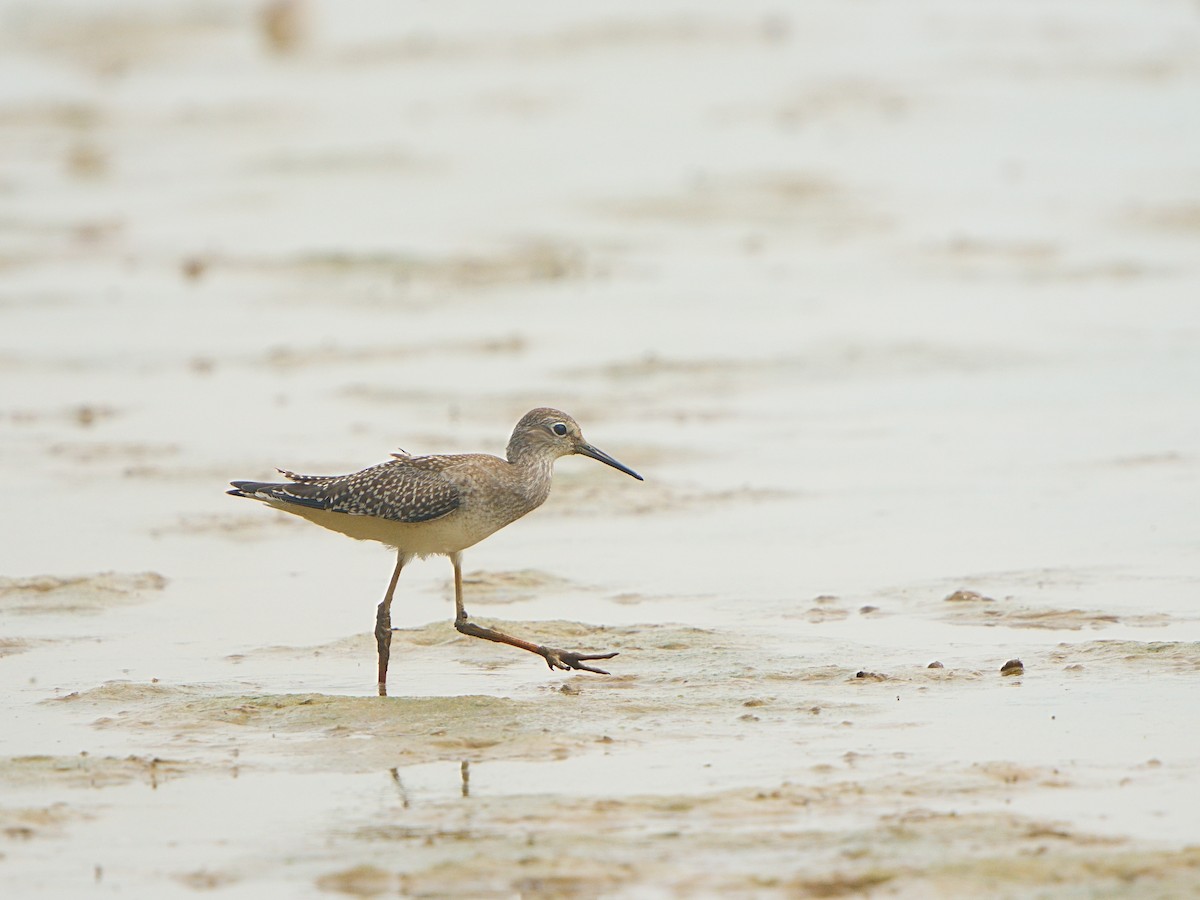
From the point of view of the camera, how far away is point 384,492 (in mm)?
9633

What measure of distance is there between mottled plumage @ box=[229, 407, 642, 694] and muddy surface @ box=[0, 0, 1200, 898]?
0.50 meters

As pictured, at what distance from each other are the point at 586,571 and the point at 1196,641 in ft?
10.6

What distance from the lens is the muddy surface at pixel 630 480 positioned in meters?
7.21

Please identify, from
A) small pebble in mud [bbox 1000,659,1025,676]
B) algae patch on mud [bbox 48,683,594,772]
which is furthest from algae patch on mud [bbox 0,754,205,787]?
small pebble in mud [bbox 1000,659,1025,676]

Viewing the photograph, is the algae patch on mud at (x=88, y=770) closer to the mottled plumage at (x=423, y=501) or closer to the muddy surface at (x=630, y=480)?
the muddy surface at (x=630, y=480)

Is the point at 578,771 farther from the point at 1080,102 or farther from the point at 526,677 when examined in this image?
the point at 1080,102

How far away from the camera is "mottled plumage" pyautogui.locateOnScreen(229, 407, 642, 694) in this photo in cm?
959

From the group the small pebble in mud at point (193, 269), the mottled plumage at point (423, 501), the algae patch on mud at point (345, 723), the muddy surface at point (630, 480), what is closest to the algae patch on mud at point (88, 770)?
the muddy surface at point (630, 480)

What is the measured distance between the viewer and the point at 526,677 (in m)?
9.43

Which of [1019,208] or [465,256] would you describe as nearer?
[465,256]

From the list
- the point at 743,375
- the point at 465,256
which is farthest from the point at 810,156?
the point at 743,375

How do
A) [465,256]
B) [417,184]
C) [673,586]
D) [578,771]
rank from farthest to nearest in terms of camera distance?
[417,184] < [465,256] < [673,586] < [578,771]

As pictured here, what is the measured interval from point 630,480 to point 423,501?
136 inches

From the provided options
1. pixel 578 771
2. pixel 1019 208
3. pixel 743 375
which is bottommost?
pixel 578 771
